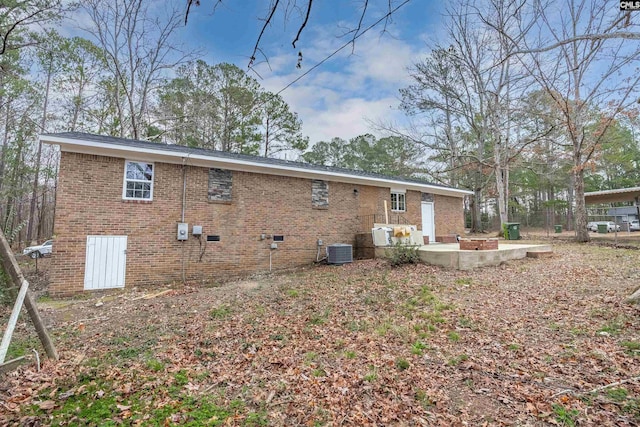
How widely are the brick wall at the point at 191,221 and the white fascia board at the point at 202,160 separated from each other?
7.6 inches

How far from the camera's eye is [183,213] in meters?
8.97

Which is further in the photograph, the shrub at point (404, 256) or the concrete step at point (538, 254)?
the concrete step at point (538, 254)

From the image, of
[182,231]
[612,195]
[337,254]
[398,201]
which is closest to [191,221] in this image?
[182,231]

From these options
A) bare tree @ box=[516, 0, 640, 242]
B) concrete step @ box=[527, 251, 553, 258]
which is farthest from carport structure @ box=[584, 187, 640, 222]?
concrete step @ box=[527, 251, 553, 258]

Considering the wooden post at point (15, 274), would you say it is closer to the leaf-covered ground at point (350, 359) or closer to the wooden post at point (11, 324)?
the wooden post at point (11, 324)

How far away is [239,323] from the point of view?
16.2 ft

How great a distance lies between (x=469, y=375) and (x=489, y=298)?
9.82 feet

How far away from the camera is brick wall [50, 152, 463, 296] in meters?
7.59

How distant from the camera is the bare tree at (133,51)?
556 inches

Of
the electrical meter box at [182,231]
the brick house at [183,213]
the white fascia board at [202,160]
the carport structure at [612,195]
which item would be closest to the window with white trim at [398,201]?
the white fascia board at [202,160]

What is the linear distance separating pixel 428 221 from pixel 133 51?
1746 centimetres

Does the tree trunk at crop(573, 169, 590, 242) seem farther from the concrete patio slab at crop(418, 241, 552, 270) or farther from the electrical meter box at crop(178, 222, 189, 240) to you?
the electrical meter box at crop(178, 222, 189, 240)

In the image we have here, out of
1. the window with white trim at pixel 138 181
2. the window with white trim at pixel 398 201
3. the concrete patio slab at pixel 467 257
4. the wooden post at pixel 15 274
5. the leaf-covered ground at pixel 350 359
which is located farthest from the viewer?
the window with white trim at pixel 398 201

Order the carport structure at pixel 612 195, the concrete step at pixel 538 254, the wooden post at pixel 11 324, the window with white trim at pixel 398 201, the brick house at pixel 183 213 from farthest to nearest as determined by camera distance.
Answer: the carport structure at pixel 612 195 → the window with white trim at pixel 398 201 → the concrete step at pixel 538 254 → the brick house at pixel 183 213 → the wooden post at pixel 11 324
